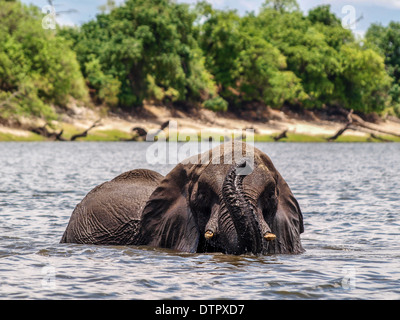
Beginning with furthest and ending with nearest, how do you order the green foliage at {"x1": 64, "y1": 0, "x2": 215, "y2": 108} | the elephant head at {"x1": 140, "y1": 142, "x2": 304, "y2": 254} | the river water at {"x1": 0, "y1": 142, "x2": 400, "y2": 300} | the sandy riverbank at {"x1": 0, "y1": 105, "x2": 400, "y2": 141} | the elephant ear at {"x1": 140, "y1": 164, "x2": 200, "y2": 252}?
1. the green foliage at {"x1": 64, "y1": 0, "x2": 215, "y2": 108}
2. the sandy riverbank at {"x1": 0, "y1": 105, "x2": 400, "y2": 141}
3. the elephant ear at {"x1": 140, "y1": 164, "x2": 200, "y2": 252}
4. the elephant head at {"x1": 140, "y1": 142, "x2": 304, "y2": 254}
5. the river water at {"x1": 0, "y1": 142, "x2": 400, "y2": 300}

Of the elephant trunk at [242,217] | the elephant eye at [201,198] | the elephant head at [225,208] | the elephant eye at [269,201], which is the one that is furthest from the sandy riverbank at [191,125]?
the elephant trunk at [242,217]

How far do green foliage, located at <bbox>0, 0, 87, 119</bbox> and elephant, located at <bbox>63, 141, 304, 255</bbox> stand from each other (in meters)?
53.4

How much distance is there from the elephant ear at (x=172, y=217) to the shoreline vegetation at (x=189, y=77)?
52586 mm

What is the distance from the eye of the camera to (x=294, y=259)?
34.2ft

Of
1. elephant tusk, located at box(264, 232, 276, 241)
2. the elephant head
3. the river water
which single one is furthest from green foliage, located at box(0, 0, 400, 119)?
elephant tusk, located at box(264, 232, 276, 241)

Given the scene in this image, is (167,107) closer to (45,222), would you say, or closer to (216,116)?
(216,116)

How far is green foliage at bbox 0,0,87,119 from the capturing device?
64.4 metres

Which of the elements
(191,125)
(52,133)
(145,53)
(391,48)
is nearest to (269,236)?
(52,133)

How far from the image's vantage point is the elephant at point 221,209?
924 centimetres

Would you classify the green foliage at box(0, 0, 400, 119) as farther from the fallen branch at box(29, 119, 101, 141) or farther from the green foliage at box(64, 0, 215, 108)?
the fallen branch at box(29, 119, 101, 141)

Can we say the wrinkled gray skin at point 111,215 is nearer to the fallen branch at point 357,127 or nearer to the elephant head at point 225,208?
the elephant head at point 225,208

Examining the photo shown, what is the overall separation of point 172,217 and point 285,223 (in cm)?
157

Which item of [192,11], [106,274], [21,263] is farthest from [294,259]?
[192,11]

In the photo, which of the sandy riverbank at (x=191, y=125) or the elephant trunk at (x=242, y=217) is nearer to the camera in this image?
the elephant trunk at (x=242, y=217)
